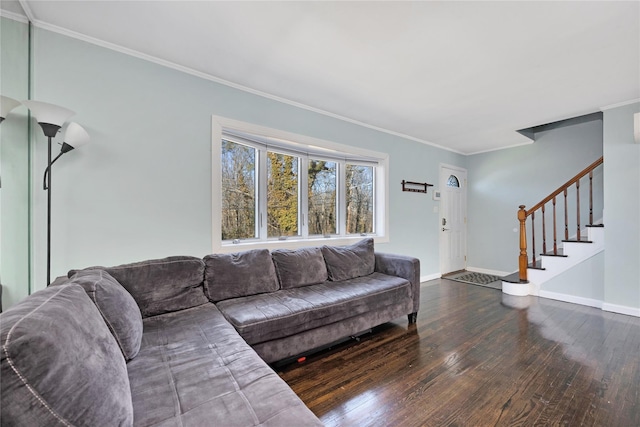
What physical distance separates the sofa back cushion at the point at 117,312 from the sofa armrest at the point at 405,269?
237 cm

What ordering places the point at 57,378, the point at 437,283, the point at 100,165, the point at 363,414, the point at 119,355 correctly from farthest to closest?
the point at 437,283
the point at 100,165
the point at 363,414
the point at 119,355
the point at 57,378

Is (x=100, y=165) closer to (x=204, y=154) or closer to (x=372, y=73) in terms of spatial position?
(x=204, y=154)

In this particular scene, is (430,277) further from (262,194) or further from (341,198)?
(262,194)

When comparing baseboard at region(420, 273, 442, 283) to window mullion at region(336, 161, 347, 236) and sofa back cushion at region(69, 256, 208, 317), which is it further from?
sofa back cushion at region(69, 256, 208, 317)

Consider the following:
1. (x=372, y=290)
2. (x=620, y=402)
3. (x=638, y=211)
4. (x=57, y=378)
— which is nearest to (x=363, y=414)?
(x=372, y=290)

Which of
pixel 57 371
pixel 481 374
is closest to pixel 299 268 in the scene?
pixel 481 374

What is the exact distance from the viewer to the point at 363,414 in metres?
1.53

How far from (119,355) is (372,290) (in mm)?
1923

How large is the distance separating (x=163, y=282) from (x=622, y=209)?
481 cm

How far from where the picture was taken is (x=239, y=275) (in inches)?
88.0

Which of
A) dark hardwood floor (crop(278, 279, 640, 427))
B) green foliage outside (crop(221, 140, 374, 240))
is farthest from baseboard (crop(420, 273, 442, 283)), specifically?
dark hardwood floor (crop(278, 279, 640, 427))

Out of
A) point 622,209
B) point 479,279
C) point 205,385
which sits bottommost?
point 479,279

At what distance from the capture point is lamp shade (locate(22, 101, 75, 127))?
63.7 inches

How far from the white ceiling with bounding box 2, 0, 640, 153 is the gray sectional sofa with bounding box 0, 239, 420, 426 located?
5.51 feet
